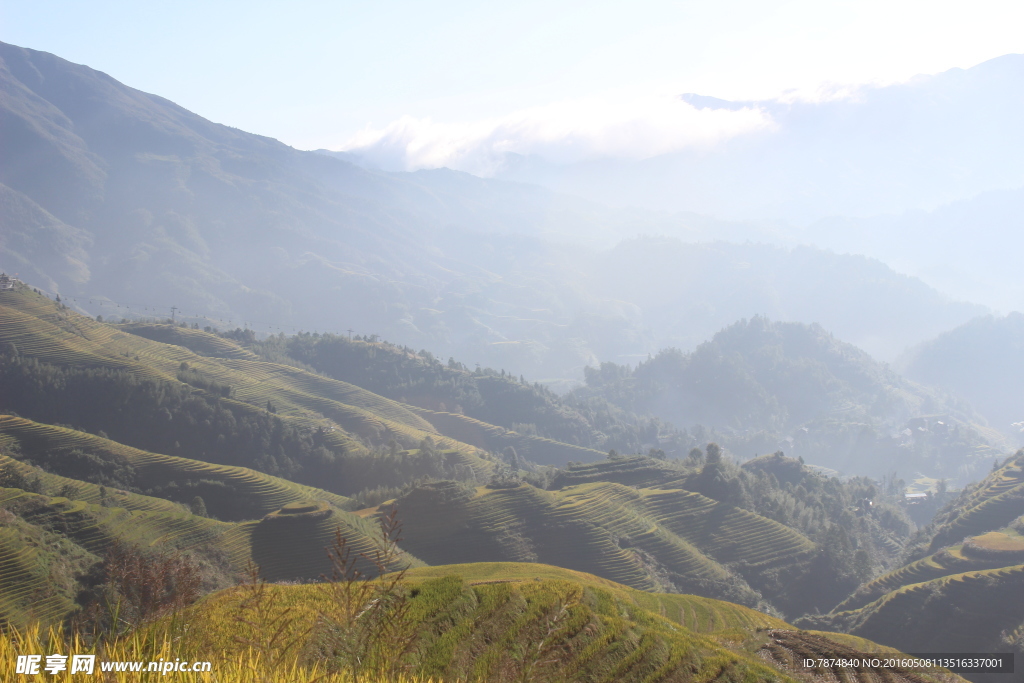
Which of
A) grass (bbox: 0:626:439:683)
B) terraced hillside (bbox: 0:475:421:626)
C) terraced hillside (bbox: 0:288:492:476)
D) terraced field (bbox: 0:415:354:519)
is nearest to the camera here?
grass (bbox: 0:626:439:683)

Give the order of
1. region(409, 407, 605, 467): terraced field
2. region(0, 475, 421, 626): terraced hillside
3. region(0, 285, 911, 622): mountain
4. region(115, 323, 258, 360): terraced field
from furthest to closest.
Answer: region(409, 407, 605, 467): terraced field
region(115, 323, 258, 360): terraced field
region(0, 285, 911, 622): mountain
region(0, 475, 421, 626): terraced hillside

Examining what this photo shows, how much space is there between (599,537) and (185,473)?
4921 cm

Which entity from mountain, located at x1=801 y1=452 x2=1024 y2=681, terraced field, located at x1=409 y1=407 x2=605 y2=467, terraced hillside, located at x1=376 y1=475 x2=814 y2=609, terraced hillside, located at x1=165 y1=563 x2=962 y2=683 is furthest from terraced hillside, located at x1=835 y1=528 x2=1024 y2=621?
terraced field, located at x1=409 y1=407 x2=605 y2=467

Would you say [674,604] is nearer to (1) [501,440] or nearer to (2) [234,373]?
(1) [501,440]

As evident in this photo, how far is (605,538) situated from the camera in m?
70.8

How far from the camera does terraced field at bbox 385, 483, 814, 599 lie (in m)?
67.8

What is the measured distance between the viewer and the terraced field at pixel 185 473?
3066 inches

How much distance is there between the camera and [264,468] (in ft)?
325

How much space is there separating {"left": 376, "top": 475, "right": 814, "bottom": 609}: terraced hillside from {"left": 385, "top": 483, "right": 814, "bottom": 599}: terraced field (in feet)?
0.35

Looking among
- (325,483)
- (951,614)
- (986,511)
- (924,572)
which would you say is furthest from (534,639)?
(325,483)

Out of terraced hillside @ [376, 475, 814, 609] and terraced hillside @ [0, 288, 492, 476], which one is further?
terraced hillside @ [0, 288, 492, 476]

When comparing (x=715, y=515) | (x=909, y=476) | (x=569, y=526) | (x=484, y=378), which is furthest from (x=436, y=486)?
(x=909, y=476)

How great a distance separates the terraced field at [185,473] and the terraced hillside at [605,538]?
1779 cm

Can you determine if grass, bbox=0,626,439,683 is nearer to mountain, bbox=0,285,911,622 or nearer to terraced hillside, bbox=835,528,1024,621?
mountain, bbox=0,285,911,622
